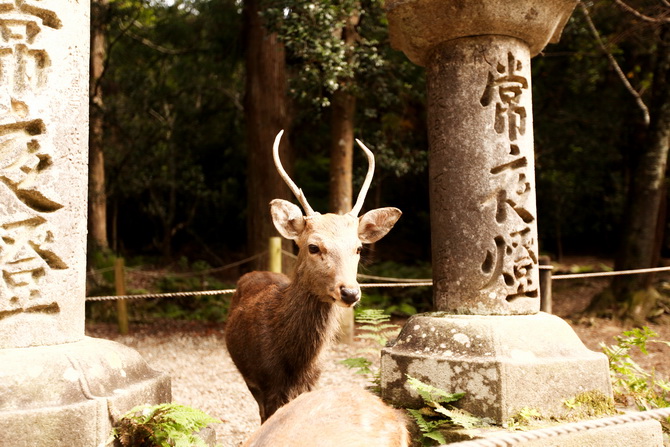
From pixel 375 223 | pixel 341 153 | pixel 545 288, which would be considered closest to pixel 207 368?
pixel 341 153

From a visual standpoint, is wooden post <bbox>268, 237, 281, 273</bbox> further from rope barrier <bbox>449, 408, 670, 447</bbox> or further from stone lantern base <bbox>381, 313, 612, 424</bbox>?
rope barrier <bbox>449, 408, 670, 447</bbox>

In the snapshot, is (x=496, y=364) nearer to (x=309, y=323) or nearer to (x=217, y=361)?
(x=309, y=323)

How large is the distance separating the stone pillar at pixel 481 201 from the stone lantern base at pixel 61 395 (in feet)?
4.71

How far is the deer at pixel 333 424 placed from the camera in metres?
1.77

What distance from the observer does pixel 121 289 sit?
8.86m

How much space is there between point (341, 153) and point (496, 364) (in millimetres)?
5614

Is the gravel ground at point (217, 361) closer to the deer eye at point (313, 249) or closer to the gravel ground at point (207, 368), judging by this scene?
the gravel ground at point (207, 368)

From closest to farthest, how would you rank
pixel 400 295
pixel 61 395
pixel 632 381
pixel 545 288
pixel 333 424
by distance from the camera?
1. pixel 333 424
2. pixel 61 395
3. pixel 632 381
4. pixel 545 288
5. pixel 400 295

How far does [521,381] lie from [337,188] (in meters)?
5.51

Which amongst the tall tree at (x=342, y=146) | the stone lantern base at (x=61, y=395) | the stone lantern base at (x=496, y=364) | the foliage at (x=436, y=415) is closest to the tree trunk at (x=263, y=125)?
the tall tree at (x=342, y=146)

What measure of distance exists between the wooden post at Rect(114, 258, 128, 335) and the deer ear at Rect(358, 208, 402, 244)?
240 inches

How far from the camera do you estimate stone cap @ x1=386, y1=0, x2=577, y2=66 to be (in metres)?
3.37

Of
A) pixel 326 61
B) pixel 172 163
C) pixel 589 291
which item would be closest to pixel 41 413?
pixel 326 61

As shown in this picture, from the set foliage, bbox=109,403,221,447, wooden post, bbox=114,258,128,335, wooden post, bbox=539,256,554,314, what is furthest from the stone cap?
wooden post, bbox=114,258,128,335
